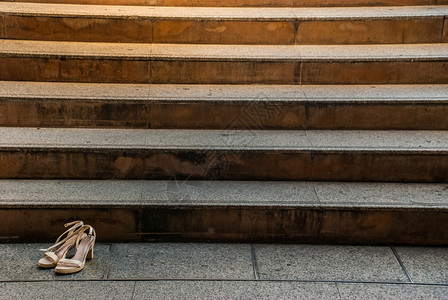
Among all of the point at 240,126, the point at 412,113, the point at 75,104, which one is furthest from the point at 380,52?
the point at 75,104

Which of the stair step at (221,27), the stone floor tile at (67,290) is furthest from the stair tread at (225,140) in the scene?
the stair step at (221,27)

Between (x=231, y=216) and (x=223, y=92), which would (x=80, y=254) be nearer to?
(x=231, y=216)

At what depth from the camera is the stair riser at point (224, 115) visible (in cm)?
387

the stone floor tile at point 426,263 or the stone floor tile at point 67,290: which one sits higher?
the stone floor tile at point 426,263

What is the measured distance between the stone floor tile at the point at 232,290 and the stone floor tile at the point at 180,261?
7 centimetres

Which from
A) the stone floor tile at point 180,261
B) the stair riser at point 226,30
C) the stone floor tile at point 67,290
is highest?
the stair riser at point 226,30

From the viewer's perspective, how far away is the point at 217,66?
425 cm

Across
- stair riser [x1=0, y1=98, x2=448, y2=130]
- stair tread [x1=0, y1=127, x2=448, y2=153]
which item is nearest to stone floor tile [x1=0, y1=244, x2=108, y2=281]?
stair tread [x1=0, y1=127, x2=448, y2=153]

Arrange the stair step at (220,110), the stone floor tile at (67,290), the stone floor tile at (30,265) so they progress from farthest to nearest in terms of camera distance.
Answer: the stair step at (220,110), the stone floor tile at (30,265), the stone floor tile at (67,290)

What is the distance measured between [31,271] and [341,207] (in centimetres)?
168

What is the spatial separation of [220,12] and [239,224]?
2.12 meters

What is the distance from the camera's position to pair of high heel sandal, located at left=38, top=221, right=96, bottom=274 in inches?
120

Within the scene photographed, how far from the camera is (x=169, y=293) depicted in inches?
113

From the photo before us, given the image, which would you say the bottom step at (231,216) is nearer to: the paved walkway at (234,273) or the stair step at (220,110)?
the paved walkway at (234,273)
